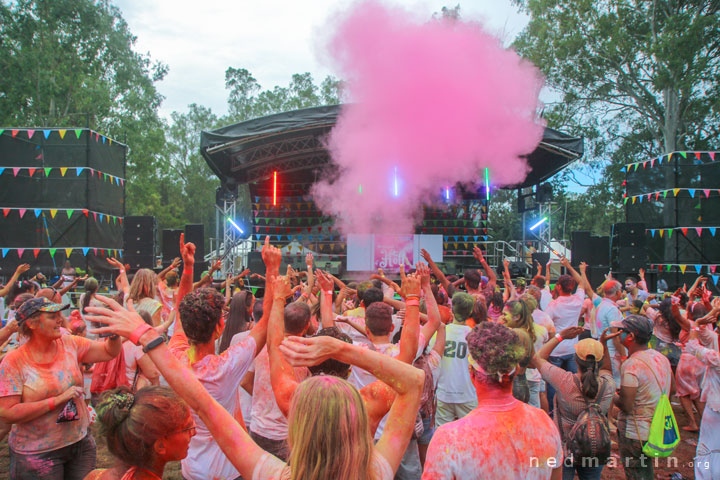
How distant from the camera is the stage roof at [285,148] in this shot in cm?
1232

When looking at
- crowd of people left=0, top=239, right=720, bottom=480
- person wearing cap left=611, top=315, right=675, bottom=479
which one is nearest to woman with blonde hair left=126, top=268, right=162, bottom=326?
crowd of people left=0, top=239, right=720, bottom=480

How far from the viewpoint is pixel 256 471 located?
54.3 inches

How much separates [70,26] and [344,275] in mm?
20670

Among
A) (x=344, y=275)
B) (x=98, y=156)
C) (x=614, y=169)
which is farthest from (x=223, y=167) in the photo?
(x=614, y=169)

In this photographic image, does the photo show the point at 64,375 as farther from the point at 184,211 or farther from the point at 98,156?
the point at 184,211

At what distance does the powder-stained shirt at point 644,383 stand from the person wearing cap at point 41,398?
122 inches

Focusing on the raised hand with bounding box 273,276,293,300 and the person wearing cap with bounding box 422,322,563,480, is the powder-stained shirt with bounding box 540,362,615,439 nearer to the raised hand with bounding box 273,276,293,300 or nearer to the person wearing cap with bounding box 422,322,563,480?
the person wearing cap with bounding box 422,322,563,480

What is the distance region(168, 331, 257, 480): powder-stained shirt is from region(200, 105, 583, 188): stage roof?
10.8 metres

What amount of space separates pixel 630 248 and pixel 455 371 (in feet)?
35.0

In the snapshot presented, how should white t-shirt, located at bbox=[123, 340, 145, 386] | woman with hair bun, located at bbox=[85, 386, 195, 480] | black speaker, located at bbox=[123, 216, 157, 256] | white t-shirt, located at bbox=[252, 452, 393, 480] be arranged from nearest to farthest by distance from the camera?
white t-shirt, located at bbox=[252, 452, 393, 480]
woman with hair bun, located at bbox=[85, 386, 195, 480]
white t-shirt, located at bbox=[123, 340, 145, 386]
black speaker, located at bbox=[123, 216, 157, 256]

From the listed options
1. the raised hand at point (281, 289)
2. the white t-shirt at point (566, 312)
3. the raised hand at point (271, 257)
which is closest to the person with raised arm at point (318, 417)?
the raised hand at point (281, 289)

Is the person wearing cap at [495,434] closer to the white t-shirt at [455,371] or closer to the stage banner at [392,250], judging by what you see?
the white t-shirt at [455,371]

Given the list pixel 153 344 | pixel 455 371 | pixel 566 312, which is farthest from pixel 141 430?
pixel 566 312

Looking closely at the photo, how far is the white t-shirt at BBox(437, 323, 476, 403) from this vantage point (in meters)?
3.56
